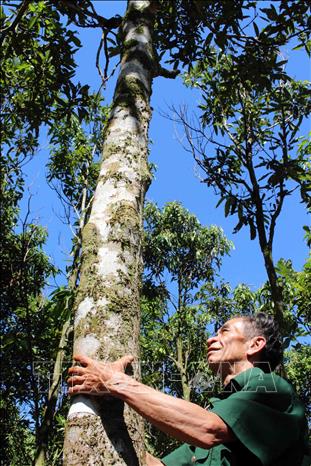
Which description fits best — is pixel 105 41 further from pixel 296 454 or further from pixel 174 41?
pixel 296 454

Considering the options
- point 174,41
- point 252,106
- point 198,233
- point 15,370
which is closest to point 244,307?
point 198,233

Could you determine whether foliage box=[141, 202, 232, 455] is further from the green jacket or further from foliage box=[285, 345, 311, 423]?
the green jacket

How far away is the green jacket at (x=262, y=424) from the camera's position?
5.22 feet

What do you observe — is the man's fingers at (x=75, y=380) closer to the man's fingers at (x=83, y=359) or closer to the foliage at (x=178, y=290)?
the man's fingers at (x=83, y=359)

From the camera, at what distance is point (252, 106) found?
21.0 feet

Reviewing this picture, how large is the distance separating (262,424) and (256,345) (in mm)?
609

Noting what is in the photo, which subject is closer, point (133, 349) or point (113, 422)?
point (113, 422)

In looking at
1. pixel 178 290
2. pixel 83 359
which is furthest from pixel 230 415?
pixel 178 290

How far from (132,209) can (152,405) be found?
87cm

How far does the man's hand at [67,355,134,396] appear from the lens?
61.8 inches

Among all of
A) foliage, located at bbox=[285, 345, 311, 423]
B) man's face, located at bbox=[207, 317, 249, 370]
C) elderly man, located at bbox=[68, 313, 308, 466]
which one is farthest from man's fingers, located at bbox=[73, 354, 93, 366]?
foliage, located at bbox=[285, 345, 311, 423]

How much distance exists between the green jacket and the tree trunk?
12.5 inches

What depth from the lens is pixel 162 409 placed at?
1.56m

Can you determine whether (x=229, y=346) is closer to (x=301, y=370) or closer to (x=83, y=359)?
(x=83, y=359)
